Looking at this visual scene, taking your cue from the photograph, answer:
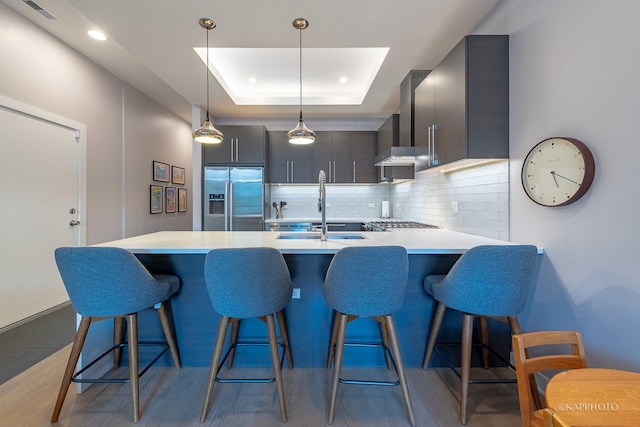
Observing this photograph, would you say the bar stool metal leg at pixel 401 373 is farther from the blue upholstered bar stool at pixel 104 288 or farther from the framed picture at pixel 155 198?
the framed picture at pixel 155 198

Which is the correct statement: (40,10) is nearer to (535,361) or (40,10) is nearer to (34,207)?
(34,207)

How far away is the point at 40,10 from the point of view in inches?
103

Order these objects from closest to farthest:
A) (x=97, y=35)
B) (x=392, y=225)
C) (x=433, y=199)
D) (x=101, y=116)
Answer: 1. (x=97, y=35)
2. (x=433, y=199)
3. (x=392, y=225)
4. (x=101, y=116)

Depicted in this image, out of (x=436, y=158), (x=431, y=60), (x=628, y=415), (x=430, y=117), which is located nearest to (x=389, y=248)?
(x=628, y=415)

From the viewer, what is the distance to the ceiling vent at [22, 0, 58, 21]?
2506 mm

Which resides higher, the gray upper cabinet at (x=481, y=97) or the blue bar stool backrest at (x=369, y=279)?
the gray upper cabinet at (x=481, y=97)

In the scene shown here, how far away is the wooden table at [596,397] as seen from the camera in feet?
2.48

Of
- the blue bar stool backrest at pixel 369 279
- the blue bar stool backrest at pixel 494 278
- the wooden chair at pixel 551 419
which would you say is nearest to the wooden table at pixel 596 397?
the wooden chair at pixel 551 419

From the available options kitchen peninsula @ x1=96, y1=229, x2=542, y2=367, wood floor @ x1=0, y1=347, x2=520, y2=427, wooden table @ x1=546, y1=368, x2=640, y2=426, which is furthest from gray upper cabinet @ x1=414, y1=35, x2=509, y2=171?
wood floor @ x1=0, y1=347, x2=520, y2=427

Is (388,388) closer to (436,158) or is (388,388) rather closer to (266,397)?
(266,397)

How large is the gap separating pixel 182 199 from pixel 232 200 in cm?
209

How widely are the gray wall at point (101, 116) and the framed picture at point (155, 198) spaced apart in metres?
0.10

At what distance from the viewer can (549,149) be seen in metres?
1.71

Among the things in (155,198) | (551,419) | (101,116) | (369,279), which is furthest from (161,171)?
(551,419)
